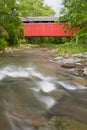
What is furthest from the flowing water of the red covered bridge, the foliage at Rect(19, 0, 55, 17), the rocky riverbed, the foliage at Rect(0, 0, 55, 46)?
the foliage at Rect(19, 0, 55, 17)

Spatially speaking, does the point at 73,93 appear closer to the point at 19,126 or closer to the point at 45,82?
the point at 45,82

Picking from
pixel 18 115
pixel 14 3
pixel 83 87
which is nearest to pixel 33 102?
pixel 18 115

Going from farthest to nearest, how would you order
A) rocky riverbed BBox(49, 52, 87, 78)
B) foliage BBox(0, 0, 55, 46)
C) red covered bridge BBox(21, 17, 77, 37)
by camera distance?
red covered bridge BBox(21, 17, 77, 37), foliage BBox(0, 0, 55, 46), rocky riverbed BBox(49, 52, 87, 78)

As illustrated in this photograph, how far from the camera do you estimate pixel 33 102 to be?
5500 millimetres

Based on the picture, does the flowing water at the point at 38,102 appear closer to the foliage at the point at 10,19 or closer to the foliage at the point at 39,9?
the foliage at the point at 10,19

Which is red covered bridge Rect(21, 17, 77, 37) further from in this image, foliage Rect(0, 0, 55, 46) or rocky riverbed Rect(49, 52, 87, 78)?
rocky riverbed Rect(49, 52, 87, 78)

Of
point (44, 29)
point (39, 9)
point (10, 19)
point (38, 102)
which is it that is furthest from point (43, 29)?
point (38, 102)

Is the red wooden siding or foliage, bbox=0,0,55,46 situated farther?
the red wooden siding

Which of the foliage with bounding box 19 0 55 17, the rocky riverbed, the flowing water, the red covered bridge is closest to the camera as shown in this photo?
the flowing water

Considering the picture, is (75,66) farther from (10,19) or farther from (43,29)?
(43,29)

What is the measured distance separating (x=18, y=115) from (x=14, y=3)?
67.6 ft

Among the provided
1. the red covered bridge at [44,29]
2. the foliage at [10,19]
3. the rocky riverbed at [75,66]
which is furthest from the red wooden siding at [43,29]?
the rocky riverbed at [75,66]

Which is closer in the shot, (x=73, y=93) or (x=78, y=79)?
(x=73, y=93)

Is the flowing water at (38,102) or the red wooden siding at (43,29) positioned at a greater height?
the flowing water at (38,102)
